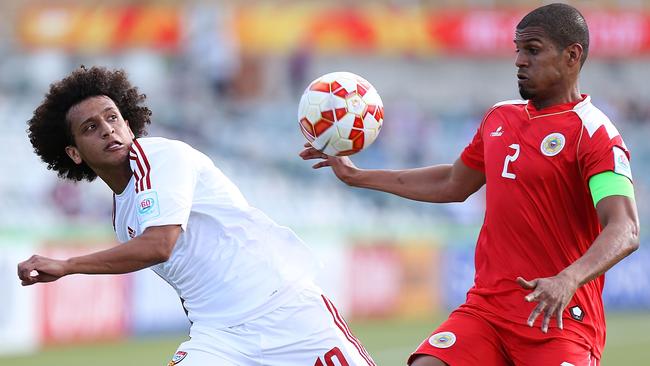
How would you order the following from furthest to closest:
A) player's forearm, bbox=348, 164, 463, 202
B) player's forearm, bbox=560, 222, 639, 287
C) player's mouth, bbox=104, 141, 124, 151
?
player's forearm, bbox=348, 164, 463, 202 → player's mouth, bbox=104, 141, 124, 151 → player's forearm, bbox=560, 222, 639, 287

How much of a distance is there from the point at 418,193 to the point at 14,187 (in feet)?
37.5

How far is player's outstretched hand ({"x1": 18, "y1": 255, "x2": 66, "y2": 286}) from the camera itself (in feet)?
17.1

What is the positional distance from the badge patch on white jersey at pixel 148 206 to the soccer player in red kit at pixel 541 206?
147 centimetres

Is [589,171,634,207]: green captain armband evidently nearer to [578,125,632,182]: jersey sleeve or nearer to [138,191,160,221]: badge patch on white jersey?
[578,125,632,182]: jersey sleeve

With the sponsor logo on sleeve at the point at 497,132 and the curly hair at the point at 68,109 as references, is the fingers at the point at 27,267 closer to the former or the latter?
the curly hair at the point at 68,109

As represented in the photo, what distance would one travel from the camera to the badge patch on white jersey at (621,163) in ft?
17.7

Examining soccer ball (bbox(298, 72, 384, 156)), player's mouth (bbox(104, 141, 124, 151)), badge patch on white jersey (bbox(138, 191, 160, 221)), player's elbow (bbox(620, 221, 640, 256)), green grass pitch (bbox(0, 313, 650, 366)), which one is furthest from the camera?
green grass pitch (bbox(0, 313, 650, 366))

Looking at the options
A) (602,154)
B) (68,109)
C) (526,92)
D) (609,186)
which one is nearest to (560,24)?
(526,92)

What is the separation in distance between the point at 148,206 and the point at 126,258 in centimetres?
28

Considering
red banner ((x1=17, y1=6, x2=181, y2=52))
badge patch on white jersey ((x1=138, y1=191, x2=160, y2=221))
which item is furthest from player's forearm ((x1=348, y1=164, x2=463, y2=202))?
red banner ((x1=17, y1=6, x2=181, y2=52))

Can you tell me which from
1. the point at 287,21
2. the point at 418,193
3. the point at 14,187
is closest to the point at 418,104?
the point at 287,21

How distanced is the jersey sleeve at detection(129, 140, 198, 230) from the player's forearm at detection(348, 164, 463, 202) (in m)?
1.30

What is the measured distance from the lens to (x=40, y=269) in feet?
17.1

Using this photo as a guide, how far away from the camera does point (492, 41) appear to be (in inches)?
1181
